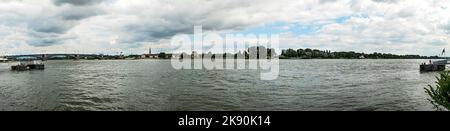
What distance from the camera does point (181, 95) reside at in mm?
35781

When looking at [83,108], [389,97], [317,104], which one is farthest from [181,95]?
[389,97]

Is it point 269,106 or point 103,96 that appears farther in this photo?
point 103,96

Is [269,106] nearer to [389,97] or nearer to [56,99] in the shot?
[389,97]
